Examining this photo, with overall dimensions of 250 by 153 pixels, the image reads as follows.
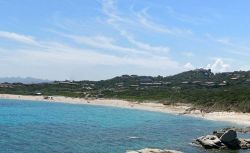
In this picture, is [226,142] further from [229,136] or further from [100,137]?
[100,137]

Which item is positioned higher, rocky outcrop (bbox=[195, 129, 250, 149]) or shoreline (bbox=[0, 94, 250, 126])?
shoreline (bbox=[0, 94, 250, 126])

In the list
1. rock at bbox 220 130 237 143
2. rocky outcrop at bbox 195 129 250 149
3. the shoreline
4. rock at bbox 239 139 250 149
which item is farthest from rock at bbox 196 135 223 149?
the shoreline

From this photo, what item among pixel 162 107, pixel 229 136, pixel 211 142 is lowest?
pixel 211 142

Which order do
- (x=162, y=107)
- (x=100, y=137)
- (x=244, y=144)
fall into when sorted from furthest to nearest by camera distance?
(x=162, y=107)
(x=100, y=137)
(x=244, y=144)

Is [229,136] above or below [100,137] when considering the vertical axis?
above

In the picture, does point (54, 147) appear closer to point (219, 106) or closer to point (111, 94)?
point (219, 106)

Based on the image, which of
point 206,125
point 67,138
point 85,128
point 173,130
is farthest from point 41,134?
point 206,125

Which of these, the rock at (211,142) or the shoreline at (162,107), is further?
the shoreline at (162,107)

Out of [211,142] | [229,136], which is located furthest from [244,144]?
[211,142]

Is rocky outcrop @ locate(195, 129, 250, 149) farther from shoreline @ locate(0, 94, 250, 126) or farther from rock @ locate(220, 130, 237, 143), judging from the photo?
shoreline @ locate(0, 94, 250, 126)

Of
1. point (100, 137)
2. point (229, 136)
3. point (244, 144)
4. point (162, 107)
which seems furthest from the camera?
point (162, 107)

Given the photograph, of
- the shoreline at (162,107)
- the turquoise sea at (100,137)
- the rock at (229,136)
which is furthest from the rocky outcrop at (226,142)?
the shoreline at (162,107)

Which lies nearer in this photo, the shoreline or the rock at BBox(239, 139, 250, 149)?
the rock at BBox(239, 139, 250, 149)

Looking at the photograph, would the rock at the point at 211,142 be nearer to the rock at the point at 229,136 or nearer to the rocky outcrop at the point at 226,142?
the rocky outcrop at the point at 226,142
